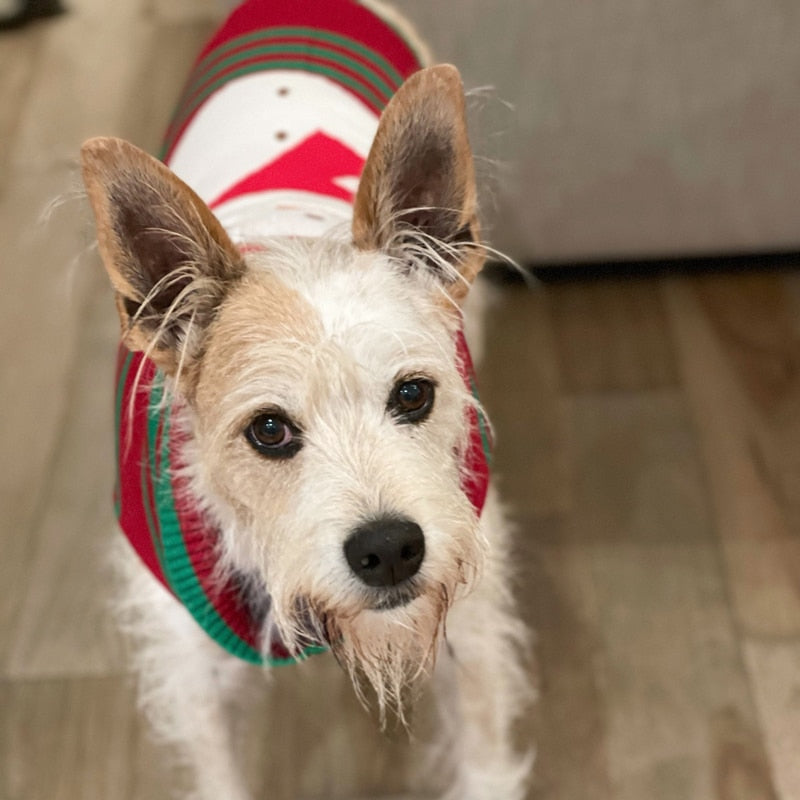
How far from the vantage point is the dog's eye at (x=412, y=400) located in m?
1.05

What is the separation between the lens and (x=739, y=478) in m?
1.82

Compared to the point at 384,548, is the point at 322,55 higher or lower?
higher

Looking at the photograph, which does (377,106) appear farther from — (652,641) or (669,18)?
(652,641)

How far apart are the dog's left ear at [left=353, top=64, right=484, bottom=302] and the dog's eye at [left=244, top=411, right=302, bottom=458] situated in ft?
0.75

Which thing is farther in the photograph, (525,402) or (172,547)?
(525,402)

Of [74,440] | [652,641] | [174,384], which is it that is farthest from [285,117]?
[652,641]

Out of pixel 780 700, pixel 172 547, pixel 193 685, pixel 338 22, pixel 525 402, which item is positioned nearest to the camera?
pixel 172 547

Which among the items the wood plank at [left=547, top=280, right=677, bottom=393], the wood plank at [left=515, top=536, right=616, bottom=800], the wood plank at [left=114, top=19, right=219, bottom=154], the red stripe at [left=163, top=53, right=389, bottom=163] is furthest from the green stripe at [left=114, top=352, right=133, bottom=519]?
the wood plank at [left=114, top=19, right=219, bottom=154]

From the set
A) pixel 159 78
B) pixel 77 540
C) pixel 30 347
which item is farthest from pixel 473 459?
pixel 159 78

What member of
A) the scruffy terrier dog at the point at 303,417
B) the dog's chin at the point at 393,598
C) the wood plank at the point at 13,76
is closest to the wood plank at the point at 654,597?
the scruffy terrier dog at the point at 303,417

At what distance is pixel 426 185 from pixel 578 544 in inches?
34.9

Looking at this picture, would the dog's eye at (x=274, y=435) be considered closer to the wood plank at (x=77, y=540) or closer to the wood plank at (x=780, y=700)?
the wood plank at (x=77, y=540)

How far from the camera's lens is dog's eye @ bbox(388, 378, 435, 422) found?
105 centimetres

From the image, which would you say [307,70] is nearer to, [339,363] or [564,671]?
[339,363]
